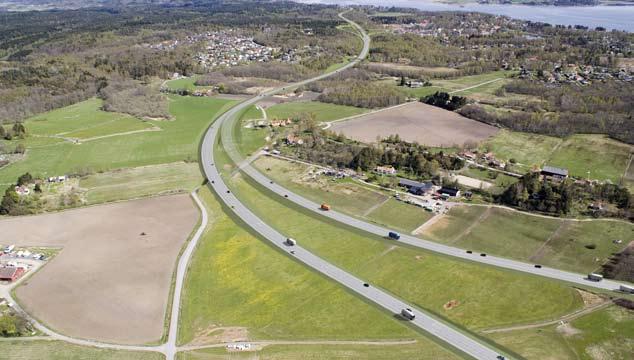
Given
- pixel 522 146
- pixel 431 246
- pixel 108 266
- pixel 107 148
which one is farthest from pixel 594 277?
pixel 107 148

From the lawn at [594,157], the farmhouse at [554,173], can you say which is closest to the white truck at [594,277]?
the farmhouse at [554,173]

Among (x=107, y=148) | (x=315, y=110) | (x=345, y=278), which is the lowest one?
(x=345, y=278)

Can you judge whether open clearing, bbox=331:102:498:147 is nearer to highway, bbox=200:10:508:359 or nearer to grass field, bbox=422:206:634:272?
highway, bbox=200:10:508:359

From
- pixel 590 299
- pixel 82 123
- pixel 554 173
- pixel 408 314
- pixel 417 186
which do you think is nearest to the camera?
pixel 408 314

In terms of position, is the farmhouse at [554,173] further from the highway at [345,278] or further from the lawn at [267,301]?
the lawn at [267,301]

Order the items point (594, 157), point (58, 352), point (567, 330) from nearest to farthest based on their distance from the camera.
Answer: point (58, 352) < point (567, 330) < point (594, 157)

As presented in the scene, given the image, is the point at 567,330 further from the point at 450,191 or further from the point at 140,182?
the point at 140,182
